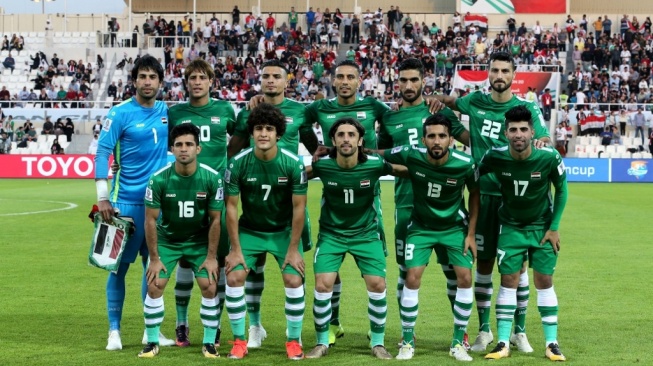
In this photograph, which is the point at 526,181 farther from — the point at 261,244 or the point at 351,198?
the point at 261,244

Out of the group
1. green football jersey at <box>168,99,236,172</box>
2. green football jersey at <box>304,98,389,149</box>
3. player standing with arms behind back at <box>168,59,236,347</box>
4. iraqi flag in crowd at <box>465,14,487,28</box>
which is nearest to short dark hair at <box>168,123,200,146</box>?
player standing with arms behind back at <box>168,59,236,347</box>

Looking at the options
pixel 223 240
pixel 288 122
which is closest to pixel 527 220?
pixel 288 122

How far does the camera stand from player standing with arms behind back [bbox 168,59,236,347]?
9.38 metres

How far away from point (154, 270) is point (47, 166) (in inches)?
1224

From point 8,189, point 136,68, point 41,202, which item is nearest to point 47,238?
point 41,202

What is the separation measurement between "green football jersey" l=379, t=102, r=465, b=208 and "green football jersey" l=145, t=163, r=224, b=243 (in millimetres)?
1754

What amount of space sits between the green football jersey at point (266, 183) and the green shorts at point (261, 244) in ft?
0.29

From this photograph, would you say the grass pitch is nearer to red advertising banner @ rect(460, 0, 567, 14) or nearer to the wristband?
the wristband

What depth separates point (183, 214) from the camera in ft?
29.0

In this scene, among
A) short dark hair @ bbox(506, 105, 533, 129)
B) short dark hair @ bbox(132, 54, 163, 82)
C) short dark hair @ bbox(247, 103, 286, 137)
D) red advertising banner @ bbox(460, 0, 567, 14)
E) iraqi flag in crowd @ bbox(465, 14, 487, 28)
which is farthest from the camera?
red advertising banner @ bbox(460, 0, 567, 14)

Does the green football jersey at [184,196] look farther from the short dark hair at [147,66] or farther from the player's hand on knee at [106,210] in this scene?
the short dark hair at [147,66]

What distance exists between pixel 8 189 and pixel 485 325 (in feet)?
80.2

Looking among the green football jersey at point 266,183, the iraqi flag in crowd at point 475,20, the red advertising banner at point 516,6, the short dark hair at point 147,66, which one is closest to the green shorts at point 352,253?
the green football jersey at point 266,183

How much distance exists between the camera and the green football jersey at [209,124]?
31.4 ft
